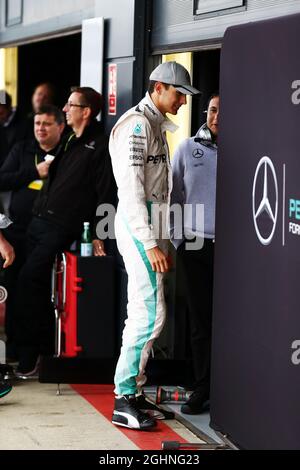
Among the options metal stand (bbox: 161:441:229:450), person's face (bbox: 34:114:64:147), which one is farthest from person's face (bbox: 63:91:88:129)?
metal stand (bbox: 161:441:229:450)

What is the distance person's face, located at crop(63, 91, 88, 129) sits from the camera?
24.7ft

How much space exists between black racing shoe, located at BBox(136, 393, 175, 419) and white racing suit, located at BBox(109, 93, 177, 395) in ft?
Answer: 0.64

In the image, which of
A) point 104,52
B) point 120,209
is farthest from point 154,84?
point 104,52

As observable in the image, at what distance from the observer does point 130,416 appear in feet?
20.2

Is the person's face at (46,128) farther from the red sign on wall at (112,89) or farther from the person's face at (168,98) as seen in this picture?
the person's face at (168,98)

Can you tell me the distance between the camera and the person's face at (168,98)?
6207 millimetres

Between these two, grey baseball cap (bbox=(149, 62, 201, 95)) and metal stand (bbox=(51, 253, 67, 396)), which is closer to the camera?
grey baseball cap (bbox=(149, 62, 201, 95))

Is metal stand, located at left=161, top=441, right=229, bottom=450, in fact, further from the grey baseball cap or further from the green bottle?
the green bottle

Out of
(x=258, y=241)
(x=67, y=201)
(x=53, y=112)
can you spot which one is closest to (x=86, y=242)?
(x=67, y=201)

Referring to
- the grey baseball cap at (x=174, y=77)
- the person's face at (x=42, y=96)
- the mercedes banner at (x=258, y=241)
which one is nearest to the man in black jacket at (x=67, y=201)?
the grey baseball cap at (x=174, y=77)

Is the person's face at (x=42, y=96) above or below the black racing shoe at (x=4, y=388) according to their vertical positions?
above

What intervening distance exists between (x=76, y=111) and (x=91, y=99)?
0.42 feet

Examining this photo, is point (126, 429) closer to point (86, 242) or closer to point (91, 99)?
point (86, 242)

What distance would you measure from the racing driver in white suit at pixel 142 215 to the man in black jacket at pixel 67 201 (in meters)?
1.30
